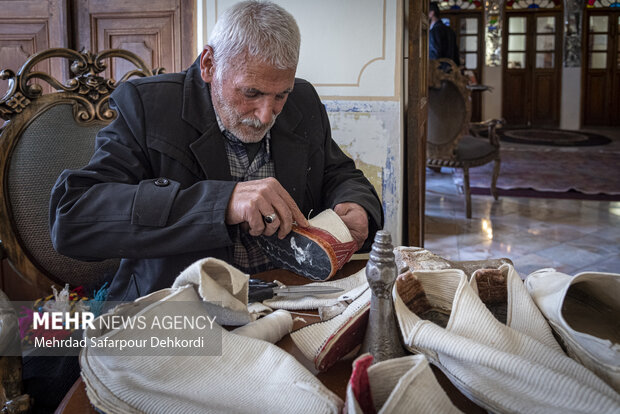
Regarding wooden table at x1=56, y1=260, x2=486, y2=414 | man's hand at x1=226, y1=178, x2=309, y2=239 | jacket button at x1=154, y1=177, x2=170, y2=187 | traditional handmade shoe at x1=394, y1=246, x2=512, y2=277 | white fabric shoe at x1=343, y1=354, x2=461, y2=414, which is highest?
jacket button at x1=154, y1=177, x2=170, y2=187

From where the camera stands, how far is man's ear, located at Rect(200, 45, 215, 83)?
162 centimetres

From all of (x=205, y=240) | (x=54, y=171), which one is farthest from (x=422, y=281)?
(x=54, y=171)

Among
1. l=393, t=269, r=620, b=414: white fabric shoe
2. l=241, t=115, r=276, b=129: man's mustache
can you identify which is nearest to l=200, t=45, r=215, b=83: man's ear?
l=241, t=115, r=276, b=129: man's mustache

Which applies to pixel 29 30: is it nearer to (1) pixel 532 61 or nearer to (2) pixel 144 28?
(2) pixel 144 28

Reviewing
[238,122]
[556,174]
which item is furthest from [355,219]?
[556,174]

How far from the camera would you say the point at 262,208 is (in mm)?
1309

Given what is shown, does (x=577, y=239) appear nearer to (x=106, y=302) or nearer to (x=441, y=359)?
(x=106, y=302)

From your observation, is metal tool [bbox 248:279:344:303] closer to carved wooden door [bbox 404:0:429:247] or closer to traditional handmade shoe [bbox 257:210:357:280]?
traditional handmade shoe [bbox 257:210:357:280]

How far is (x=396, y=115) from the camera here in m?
3.11

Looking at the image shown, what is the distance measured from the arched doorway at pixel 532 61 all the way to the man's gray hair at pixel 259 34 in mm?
13226

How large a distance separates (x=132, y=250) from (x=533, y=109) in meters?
14.0

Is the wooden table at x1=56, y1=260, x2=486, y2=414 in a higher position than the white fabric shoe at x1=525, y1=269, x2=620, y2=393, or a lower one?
lower

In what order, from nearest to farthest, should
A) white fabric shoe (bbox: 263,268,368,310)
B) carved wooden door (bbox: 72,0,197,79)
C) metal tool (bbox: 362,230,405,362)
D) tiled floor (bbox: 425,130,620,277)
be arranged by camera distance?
metal tool (bbox: 362,230,405,362) < white fabric shoe (bbox: 263,268,368,310) < carved wooden door (bbox: 72,0,197,79) < tiled floor (bbox: 425,130,620,277)

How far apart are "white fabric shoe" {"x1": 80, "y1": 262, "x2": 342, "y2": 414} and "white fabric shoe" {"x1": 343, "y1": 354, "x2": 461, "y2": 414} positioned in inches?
2.6
